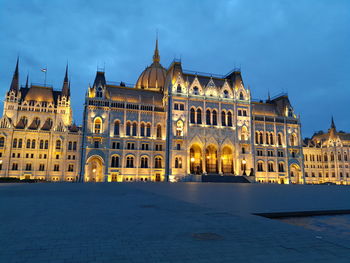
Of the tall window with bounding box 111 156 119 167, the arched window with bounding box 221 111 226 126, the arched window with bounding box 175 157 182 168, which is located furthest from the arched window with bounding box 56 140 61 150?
the arched window with bounding box 221 111 226 126

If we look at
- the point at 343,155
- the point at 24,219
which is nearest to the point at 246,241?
the point at 24,219

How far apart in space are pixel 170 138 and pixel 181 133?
10.4 ft

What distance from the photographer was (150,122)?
2569 inches

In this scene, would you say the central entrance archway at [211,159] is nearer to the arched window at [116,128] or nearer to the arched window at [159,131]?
the arched window at [159,131]

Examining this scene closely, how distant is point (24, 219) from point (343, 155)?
351ft

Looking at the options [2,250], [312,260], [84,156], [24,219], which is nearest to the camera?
[312,260]

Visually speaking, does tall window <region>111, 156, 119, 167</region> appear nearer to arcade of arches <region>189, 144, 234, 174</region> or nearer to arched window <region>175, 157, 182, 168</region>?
arched window <region>175, 157, 182, 168</region>

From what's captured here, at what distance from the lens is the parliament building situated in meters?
61.8

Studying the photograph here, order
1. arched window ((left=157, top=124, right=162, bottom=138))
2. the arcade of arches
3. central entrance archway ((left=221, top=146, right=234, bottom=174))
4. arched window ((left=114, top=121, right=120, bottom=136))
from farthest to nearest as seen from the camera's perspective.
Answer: central entrance archway ((left=221, top=146, right=234, bottom=174)) → arched window ((left=157, top=124, right=162, bottom=138)) → the arcade of arches → arched window ((left=114, top=121, right=120, bottom=136))

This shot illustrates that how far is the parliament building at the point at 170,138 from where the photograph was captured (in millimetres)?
61812

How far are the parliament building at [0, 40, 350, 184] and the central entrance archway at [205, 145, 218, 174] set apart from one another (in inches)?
9.7

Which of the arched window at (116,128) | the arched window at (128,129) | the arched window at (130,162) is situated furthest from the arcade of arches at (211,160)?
the arched window at (116,128)

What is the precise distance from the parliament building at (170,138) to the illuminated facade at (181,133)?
0.74 feet

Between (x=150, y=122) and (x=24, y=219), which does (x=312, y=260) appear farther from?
(x=150, y=122)
